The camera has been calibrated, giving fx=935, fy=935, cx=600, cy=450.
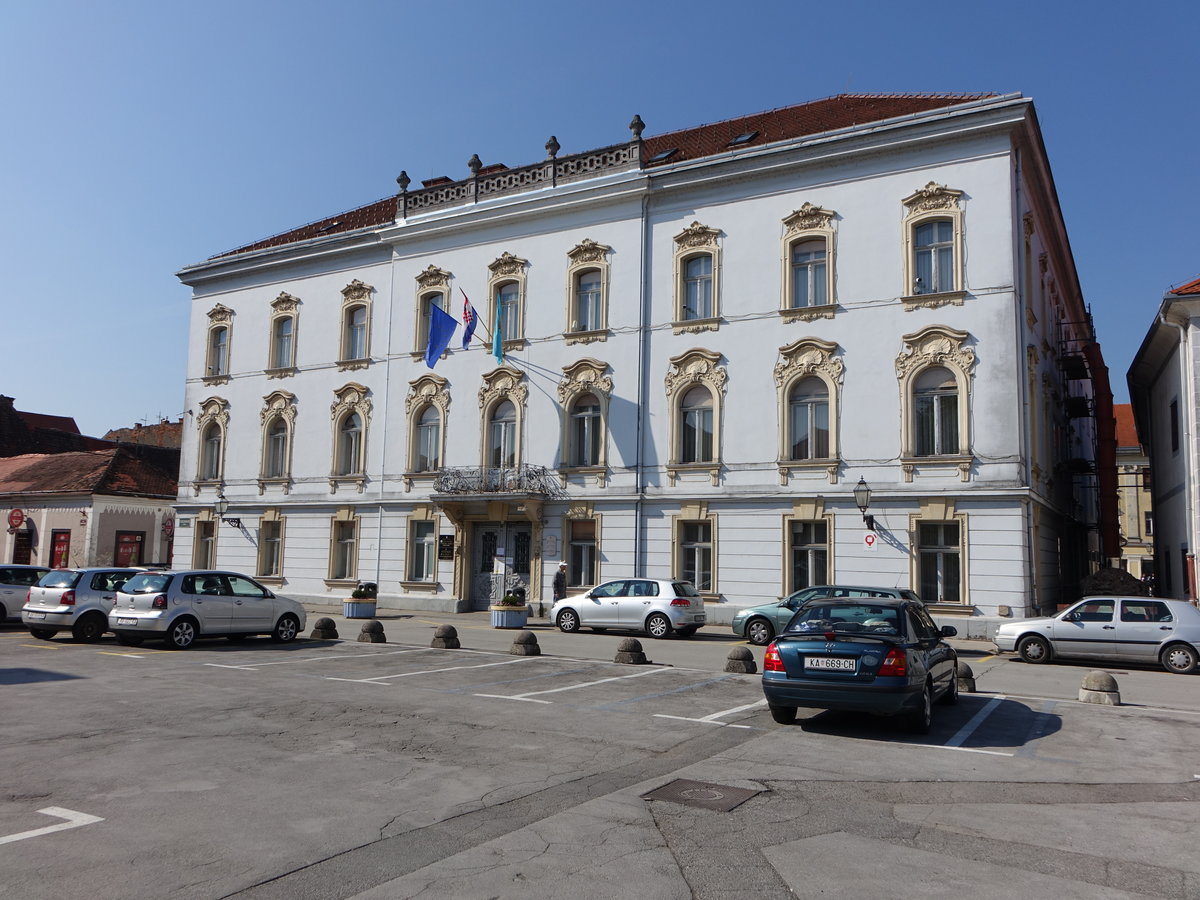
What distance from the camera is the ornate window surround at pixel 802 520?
83.3ft

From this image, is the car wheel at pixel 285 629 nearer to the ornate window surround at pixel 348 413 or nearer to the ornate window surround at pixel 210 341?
the ornate window surround at pixel 348 413

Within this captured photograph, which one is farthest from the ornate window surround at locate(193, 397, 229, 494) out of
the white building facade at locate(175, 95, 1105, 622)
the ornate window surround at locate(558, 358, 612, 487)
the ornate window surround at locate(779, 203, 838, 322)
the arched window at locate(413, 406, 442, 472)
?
the ornate window surround at locate(779, 203, 838, 322)

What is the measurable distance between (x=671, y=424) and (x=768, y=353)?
3.59 meters

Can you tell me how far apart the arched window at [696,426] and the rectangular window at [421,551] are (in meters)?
9.63

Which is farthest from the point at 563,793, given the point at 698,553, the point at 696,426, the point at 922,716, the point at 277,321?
the point at 277,321

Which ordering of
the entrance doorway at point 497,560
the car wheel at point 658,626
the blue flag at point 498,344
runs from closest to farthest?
the car wheel at point 658,626
the blue flag at point 498,344
the entrance doorway at point 497,560

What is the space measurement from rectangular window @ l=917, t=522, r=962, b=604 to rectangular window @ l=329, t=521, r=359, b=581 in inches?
777

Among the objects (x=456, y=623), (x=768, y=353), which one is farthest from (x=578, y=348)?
(x=456, y=623)

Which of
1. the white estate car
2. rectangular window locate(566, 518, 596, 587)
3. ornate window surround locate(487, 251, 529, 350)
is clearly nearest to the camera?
the white estate car

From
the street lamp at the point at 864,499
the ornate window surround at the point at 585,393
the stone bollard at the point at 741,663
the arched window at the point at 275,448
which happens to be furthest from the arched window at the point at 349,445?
the stone bollard at the point at 741,663

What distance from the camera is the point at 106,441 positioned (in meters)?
65.9

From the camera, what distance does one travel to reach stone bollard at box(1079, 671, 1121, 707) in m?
12.9

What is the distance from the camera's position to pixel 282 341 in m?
37.1

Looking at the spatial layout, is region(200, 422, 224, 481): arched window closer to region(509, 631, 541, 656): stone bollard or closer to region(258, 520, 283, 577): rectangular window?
region(258, 520, 283, 577): rectangular window
